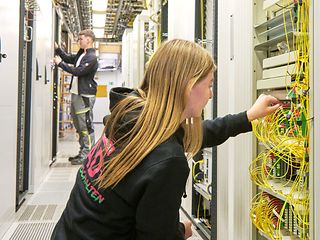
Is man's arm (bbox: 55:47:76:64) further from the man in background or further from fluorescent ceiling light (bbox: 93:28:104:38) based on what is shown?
fluorescent ceiling light (bbox: 93:28:104:38)

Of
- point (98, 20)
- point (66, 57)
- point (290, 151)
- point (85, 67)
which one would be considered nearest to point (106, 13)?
point (98, 20)

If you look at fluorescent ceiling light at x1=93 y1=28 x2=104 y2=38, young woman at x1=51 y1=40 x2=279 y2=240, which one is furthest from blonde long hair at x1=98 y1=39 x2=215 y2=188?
fluorescent ceiling light at x1=93 y1=28 x2=104 y2=38

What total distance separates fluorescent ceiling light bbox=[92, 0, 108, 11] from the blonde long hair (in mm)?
6843

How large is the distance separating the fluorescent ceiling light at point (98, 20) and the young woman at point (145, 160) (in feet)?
27.0

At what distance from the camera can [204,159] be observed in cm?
264

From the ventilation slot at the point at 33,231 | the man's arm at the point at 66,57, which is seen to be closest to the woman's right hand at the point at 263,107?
the ventilation slot at the point at 33,231

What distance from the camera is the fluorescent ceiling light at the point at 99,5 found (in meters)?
7.60

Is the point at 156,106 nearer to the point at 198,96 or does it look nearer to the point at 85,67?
the point at 198,96

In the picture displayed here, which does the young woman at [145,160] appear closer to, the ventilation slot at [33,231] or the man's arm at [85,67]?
the ventilation slot at [33,231]

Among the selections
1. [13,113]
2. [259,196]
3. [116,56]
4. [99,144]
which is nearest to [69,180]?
[13,113]

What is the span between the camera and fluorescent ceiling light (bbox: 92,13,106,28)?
914 centimetres

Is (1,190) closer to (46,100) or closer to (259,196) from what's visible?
(259,196)

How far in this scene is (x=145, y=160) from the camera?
101 cm

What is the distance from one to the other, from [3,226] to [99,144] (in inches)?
61.9
